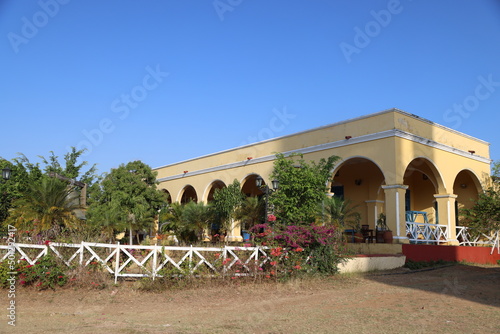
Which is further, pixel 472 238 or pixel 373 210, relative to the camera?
pixel 373 210

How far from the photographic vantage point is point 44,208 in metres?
13.8

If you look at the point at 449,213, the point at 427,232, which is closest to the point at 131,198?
the point at 427,232

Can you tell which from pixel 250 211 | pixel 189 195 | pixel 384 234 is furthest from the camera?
pixel 189 195

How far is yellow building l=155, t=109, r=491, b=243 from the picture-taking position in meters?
16.7

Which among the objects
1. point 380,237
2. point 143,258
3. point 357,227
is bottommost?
point 143,258

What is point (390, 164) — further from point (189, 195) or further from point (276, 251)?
point (189, 195)

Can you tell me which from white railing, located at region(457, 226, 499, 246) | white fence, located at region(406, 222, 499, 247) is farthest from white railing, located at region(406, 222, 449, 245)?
white railing, located at region(457, 226, 499, 246)

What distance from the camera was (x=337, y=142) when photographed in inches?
730

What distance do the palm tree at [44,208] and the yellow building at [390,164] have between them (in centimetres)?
850

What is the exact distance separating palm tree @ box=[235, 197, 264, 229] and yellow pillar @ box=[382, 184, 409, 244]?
20.1ft

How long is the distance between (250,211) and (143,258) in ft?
34.1

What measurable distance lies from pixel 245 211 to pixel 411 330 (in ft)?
48.5

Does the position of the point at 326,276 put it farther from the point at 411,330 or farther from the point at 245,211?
the point at 245,211

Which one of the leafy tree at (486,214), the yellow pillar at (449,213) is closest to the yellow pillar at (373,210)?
the yellow pillar at (449,213)
